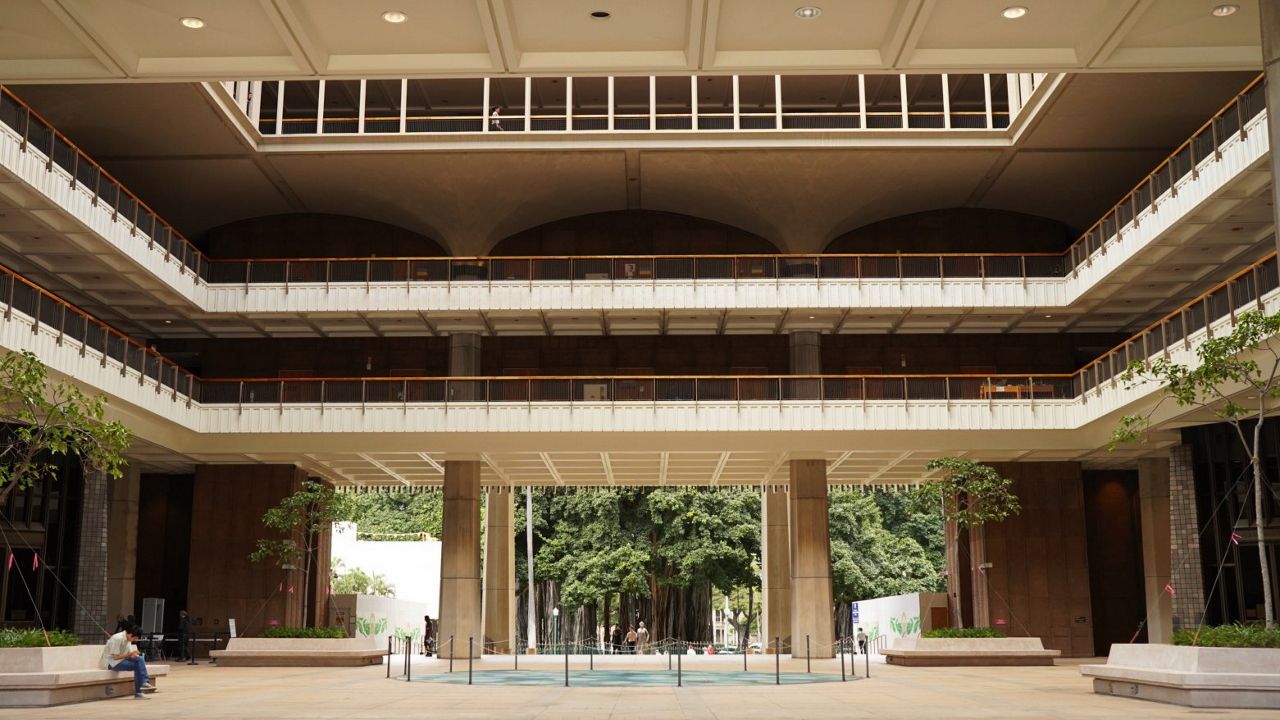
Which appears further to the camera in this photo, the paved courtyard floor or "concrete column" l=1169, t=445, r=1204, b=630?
"concrete column" l=1169, t=445, r=1204, b=630

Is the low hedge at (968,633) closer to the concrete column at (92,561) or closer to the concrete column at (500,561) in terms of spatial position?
the concrete column at (500,561)

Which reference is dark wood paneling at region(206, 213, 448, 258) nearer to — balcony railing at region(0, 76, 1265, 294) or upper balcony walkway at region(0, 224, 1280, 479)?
balcony railing at region(0, 76, 1265, 294)

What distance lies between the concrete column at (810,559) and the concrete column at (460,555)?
9.28m

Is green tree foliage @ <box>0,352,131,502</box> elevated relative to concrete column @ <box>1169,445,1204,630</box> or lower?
elevated

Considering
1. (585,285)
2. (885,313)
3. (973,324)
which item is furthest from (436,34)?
(973,324)

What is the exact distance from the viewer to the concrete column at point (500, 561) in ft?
142

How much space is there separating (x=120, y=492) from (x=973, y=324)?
2640cm

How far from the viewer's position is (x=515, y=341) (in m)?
38.9

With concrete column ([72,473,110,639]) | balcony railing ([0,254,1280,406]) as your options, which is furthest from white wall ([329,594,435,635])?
balcony railing ([0,254,1280,406])

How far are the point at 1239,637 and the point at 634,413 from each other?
19598 mm

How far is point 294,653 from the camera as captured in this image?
2862 centimetres

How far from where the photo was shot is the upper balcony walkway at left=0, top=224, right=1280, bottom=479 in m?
32.5

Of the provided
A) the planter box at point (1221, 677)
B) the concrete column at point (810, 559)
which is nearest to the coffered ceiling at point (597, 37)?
the planter box at point (1221, 677)

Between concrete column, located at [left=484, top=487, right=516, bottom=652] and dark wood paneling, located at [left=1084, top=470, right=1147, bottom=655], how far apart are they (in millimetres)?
19771
